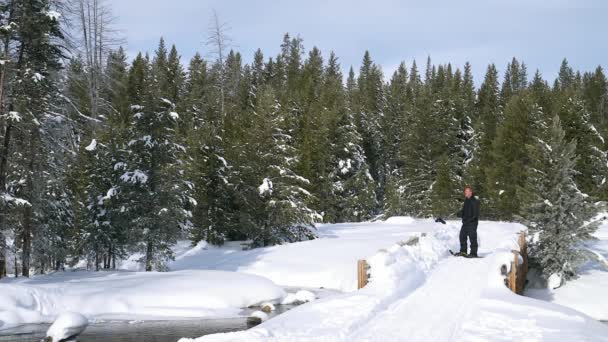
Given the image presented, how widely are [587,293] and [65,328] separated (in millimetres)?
19044

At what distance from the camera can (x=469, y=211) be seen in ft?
52.3

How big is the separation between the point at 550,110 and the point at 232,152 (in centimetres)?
3190

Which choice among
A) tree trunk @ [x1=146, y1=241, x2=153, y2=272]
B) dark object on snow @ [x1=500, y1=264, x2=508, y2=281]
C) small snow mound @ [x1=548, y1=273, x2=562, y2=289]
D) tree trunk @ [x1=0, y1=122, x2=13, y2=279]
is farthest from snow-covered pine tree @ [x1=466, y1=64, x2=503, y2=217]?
tree trunk @ [x1=0, y1=122, x2=13, y2=279]

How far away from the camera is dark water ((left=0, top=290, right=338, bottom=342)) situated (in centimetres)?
1273

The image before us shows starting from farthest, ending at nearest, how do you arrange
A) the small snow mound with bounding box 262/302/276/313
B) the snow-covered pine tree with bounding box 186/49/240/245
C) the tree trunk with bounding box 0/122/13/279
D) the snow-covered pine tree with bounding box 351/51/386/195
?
the snow-covered pine tree with bounding box 351/51/386/195 → the snow-covered pine tree with bounding box 186/49/240/245 → the tree trunk with bounding box 0/122/13/279 → the small snow mound with bounding box 262/302/276/313

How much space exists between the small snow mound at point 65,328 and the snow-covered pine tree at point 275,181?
45.2ft

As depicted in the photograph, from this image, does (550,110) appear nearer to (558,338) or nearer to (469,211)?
(469,211)

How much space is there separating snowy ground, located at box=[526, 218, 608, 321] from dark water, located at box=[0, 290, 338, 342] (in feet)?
40.6

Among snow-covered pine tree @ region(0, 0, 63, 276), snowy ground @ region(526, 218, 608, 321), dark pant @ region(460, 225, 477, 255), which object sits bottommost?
snowy ground @ region(526, 218, 608, 321)

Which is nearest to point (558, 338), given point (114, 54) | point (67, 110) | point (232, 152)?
point (67, 110)

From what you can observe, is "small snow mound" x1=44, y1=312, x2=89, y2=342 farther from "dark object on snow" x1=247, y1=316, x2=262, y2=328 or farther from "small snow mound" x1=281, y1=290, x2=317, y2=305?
"small snow mound" x1=281, y1=290, x2=317, y2=305

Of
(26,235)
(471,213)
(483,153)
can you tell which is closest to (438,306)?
(471,213)

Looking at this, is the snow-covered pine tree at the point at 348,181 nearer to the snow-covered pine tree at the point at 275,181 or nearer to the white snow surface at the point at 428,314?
the snow-covered pine tree at the point at 275,181

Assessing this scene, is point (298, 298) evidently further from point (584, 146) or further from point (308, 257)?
point (584, 146)
